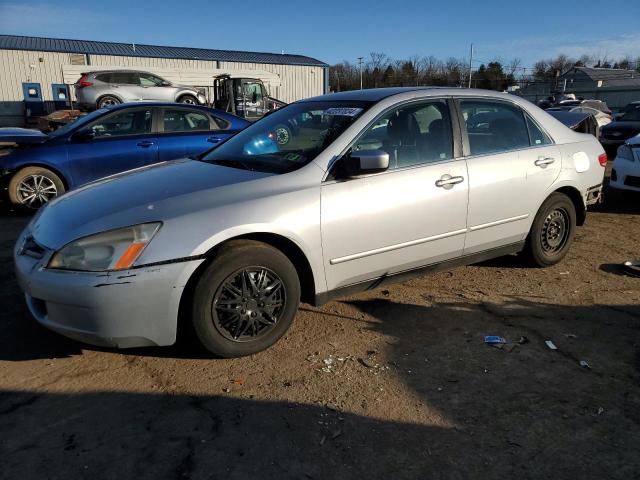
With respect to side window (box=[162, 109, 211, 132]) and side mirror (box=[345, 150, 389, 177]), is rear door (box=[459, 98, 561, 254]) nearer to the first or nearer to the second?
side mirror (box=[345, 150, 389, 177])

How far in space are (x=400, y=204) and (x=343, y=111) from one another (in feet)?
2.70

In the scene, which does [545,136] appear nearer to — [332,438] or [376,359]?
[376,359]

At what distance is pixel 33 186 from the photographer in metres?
6.82

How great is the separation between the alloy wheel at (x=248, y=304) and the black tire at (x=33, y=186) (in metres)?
4.92

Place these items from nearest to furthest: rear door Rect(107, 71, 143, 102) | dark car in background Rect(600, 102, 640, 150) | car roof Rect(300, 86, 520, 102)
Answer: car roof Rect(300, 86, 520, 102)
dark car in background Rect(600, 102, 640, 150)
rear door Rect(107, 71, 143, 102)

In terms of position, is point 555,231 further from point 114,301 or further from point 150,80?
point 150,80

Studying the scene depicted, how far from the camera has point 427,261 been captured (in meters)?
3.83

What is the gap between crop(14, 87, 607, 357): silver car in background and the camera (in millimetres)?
2779

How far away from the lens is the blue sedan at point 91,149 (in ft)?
Result: 22.1

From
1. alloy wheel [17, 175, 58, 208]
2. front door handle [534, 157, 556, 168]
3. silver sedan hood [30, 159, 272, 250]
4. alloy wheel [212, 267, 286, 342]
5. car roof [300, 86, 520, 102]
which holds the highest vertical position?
car roof [300, 86, 520, 102]

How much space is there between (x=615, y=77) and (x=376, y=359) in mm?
72418

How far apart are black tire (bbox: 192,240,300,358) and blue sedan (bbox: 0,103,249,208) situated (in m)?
4.43

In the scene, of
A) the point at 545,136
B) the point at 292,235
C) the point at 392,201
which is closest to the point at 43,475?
the point at 292,235

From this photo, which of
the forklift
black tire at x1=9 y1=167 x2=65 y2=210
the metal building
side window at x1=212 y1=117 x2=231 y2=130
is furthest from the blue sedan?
the metal building
